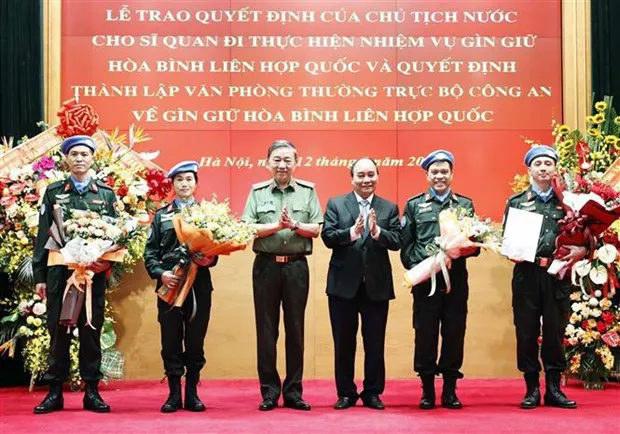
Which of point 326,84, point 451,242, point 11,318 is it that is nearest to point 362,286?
point 451,242

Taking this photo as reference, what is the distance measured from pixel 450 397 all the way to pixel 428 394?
0.40 feet

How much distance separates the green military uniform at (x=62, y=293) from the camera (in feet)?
15.5

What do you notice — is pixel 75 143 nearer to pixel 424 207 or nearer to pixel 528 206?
pixel 424 207

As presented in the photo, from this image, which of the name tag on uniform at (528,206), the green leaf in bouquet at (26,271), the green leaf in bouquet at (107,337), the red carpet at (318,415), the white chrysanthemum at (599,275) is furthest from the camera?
the green leaf in bouquet at (107,337)

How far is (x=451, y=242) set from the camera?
4.68 m

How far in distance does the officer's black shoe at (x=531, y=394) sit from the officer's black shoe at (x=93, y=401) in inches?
86.5

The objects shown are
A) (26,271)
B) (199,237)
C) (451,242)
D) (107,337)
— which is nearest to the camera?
(199,237)

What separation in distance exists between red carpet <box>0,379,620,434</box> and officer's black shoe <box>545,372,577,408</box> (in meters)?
0.08

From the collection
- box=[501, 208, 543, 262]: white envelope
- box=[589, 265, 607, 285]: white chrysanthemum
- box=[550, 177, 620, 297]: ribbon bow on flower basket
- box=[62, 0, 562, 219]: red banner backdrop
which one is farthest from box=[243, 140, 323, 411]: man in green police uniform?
box=[62, 0, 562, 219]: red banner backdrop

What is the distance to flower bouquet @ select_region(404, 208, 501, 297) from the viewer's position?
468 cm

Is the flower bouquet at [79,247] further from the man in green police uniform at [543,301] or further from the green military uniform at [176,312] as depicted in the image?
the man in green police uniform at [543,301]

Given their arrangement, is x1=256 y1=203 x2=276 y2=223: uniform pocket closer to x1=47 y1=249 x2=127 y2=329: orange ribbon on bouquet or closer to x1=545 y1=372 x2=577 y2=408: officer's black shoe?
x1=47 y1=249 x2=127 y2=329: orange ribbon on bouquet

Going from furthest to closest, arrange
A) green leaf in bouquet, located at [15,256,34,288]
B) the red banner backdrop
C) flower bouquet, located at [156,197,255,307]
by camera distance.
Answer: the red banner backdrop → green leaf in bouquet, located at [15,256,34,288] → flower bouquet, located at [156,197,255,307]

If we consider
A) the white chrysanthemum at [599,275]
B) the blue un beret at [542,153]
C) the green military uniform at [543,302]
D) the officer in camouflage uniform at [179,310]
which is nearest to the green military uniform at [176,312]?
the officer in camouflage uniform at [179,310]
